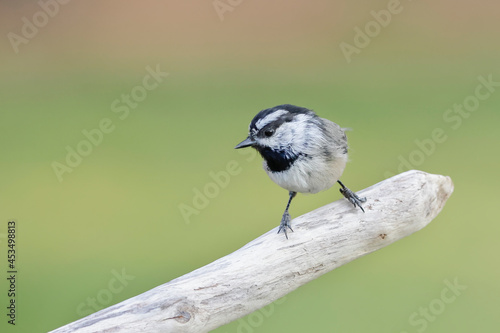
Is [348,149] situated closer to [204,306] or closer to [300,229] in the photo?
[300,229]

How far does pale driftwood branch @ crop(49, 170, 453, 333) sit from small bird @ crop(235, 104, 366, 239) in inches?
6.8

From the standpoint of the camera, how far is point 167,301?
2.38 metres

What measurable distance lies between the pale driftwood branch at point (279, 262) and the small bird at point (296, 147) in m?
0.17

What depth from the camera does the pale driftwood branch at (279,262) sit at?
2.35 m

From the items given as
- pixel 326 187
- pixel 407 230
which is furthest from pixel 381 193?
pixel 326 187

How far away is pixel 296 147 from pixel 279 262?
56 centimetres

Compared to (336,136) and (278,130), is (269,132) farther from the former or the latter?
(336,136)

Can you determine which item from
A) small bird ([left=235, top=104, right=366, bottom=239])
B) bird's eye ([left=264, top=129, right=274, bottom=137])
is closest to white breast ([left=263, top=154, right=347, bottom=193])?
small bird ([left=235, top=104, right=366, bottom=239])

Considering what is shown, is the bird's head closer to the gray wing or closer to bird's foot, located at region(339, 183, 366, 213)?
the gray wing

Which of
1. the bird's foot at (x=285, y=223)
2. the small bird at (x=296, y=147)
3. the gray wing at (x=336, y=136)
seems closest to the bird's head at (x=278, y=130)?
the small bird at (x=296, y=147)

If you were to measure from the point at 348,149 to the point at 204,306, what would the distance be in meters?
1.09

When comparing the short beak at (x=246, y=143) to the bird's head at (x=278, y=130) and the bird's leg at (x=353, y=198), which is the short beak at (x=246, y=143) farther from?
the bird's leg at (x=353, y=198)

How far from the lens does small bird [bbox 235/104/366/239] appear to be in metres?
2.46

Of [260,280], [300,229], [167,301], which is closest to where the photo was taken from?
[167,301]
